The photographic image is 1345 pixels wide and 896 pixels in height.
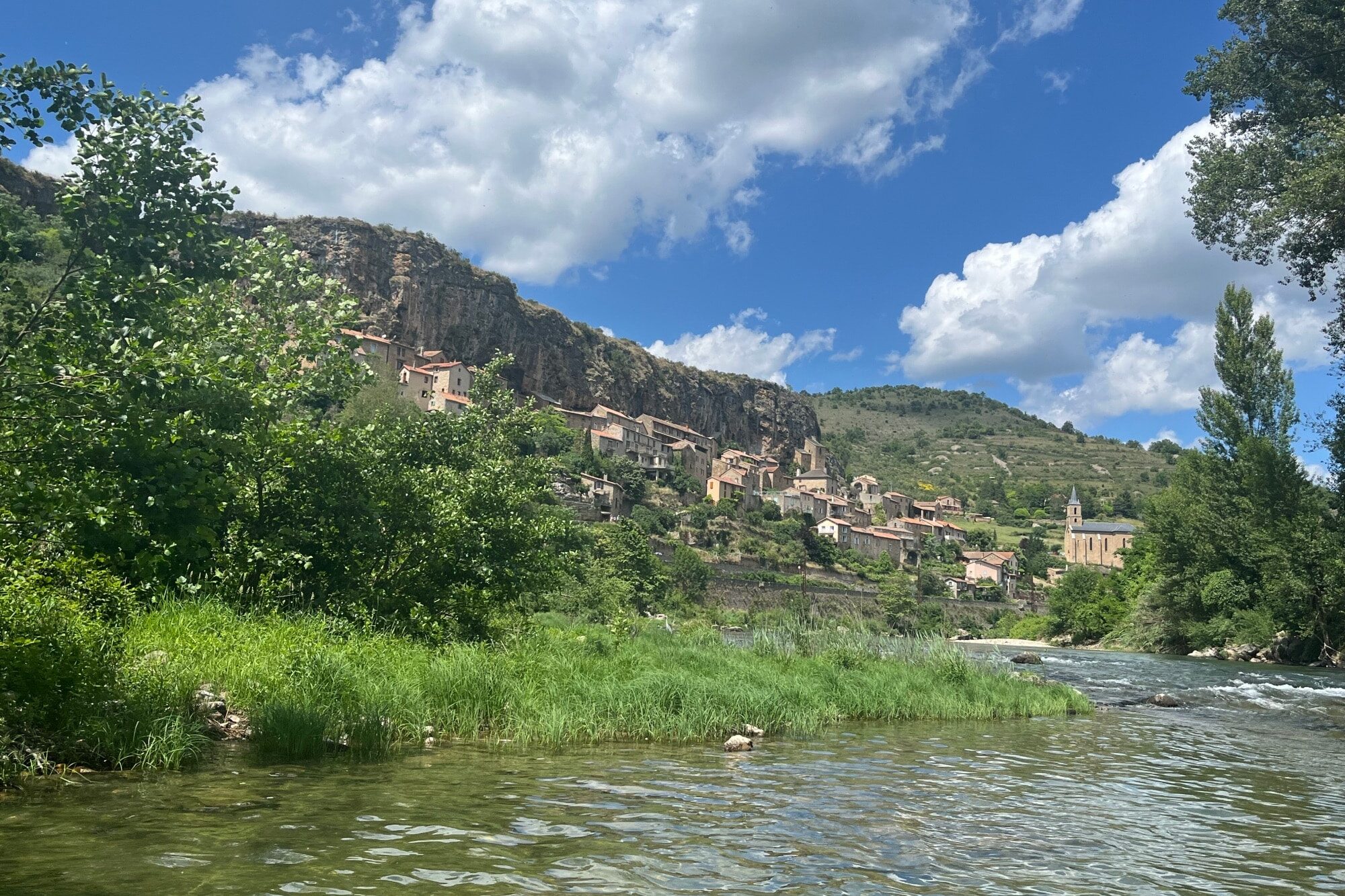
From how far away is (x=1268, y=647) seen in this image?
41906 millimetres

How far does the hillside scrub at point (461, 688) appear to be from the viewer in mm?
8344

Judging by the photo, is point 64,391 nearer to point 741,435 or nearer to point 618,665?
point 618,665

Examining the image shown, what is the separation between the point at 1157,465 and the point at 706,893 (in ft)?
730

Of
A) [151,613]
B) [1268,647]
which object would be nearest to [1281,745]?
[151,613]

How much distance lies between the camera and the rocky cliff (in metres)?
124

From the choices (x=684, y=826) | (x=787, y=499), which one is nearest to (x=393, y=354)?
(x=787, y=499)

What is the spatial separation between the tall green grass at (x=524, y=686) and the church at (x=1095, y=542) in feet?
412

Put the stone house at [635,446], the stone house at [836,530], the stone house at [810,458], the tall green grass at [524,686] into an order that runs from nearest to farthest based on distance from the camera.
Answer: the tall green grass at [524,686] < the stone house at [836,530] < the stone house at [635,446] < the stone house at [810,458]

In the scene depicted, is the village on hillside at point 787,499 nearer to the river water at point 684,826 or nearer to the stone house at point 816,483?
the stone house at point 816,483

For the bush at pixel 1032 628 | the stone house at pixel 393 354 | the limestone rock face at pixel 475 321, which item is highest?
the limestone rock face at pixel 475 321

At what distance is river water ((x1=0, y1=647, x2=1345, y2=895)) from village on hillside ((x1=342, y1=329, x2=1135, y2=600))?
90074 mm

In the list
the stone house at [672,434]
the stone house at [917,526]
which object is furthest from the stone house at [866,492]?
the stone house at [672,434]

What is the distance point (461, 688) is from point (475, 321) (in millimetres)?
128202

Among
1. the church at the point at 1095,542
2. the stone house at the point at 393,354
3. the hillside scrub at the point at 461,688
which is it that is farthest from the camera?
the church at the point at 1095,542
